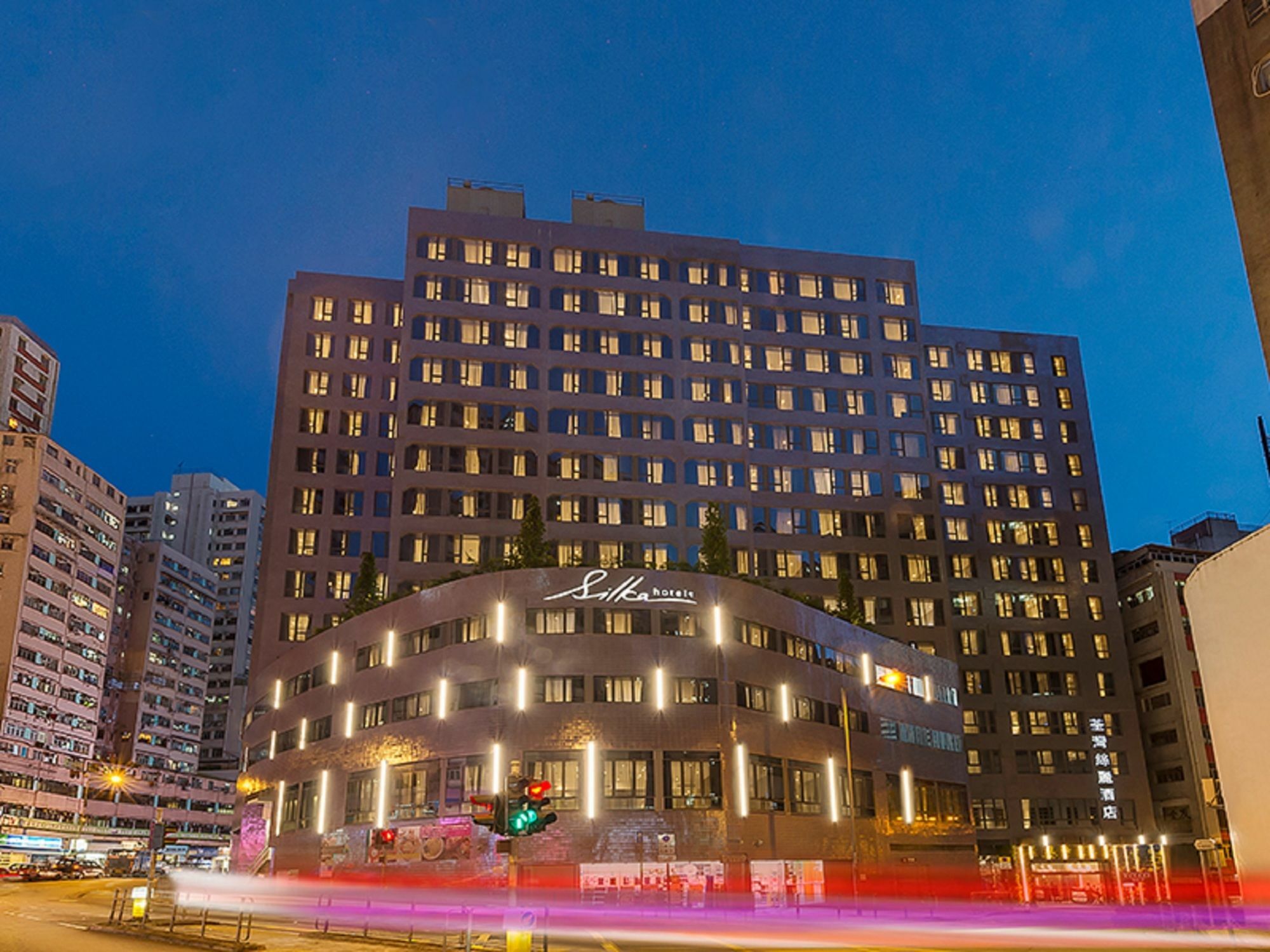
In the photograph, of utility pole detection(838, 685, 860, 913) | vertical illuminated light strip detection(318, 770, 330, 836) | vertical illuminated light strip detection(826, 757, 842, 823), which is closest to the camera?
utility pole detection(838, 685, 860, 913)

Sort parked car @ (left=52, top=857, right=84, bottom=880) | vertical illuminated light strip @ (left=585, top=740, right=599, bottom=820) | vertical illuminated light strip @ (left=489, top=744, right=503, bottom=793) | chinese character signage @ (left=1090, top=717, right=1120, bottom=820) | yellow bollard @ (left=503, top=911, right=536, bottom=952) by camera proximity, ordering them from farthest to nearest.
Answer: chinese character signage @ (left=1090, top=717, right=1120, bottom=820) < parked car @ (left=52, top=857, right=84, bottom=880) < vertical illuminated light strip @ (left=489, top=744, right=503, bottom=793) < vertical illuminated light strip @ (left=585, top=740, right=599, bottom=820) < yellow bollard @ (left=503, top=911, right=536, bottom=952)

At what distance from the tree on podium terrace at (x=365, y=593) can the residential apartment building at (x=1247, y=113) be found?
51.8m

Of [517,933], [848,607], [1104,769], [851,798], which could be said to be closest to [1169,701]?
[1104,769]

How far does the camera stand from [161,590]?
584ft

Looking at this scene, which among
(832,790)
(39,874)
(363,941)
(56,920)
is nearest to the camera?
(363,941)

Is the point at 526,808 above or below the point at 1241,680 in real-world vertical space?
below

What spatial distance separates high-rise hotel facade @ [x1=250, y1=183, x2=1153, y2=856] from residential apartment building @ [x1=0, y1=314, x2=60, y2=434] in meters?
65.4

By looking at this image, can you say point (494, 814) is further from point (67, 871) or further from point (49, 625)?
point (49, 625)

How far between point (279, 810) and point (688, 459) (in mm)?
41711

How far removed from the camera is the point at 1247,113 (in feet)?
127

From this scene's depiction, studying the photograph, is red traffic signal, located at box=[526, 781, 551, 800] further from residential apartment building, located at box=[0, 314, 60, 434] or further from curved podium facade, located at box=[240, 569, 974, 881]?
residential apartment building, located at box=[0, 314, 60, 434]

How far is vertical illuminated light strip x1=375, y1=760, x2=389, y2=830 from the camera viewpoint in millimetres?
59875

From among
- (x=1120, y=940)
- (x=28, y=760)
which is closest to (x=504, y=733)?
(x=1120, y=940)

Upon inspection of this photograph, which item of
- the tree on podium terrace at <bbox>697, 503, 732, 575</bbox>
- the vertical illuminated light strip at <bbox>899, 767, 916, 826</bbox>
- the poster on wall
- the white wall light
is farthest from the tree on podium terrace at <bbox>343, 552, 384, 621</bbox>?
the vertical illuminated light strip at <bbox>899, 767, 916, 826</bbox>
